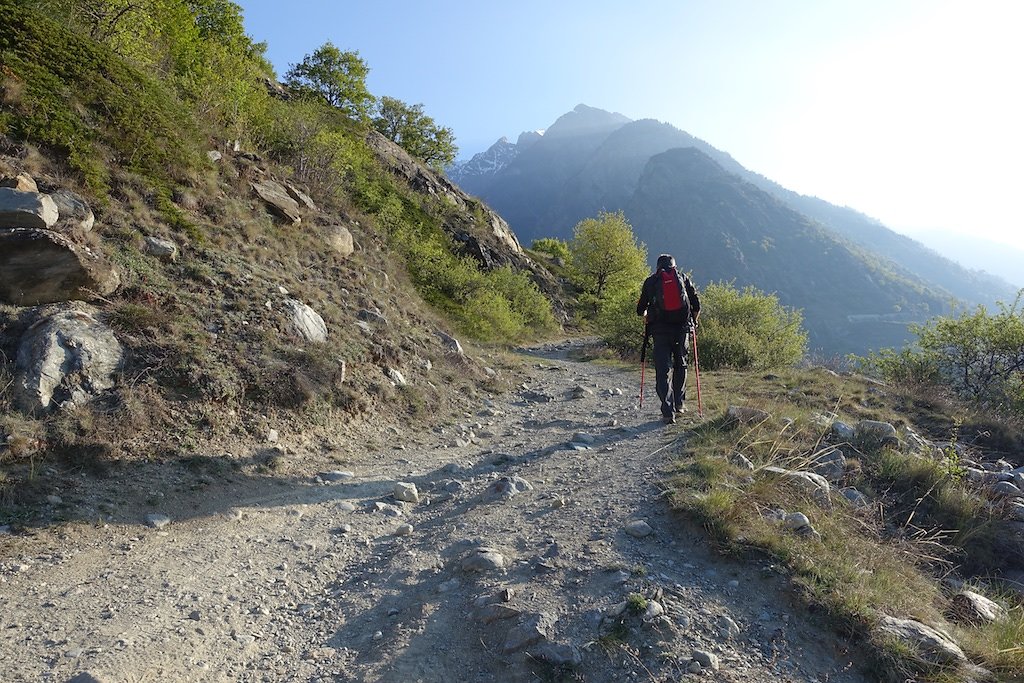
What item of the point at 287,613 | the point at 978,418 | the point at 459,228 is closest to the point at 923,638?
the point at 287,613

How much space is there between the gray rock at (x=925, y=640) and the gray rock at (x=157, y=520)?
5832mm

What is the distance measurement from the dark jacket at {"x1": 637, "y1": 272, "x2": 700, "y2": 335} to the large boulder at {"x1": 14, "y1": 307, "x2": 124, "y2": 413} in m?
7.24

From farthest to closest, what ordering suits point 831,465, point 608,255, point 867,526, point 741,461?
point 608,255
point 831,465
point 741,461
point 867,526

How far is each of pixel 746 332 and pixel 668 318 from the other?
1141 cm

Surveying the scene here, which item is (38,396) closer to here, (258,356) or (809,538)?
(258,356)

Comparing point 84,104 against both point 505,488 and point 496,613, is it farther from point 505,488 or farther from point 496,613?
point 496,613

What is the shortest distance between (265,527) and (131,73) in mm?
10660

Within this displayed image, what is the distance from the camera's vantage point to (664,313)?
809cm

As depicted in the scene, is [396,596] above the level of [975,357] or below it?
below

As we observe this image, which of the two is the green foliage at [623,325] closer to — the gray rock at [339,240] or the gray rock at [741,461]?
the gray rock at [339,240]

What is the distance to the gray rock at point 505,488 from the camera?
5.66 metres

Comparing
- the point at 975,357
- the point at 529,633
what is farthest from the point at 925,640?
the point at 975,357

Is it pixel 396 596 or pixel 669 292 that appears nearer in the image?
pixel 396 596

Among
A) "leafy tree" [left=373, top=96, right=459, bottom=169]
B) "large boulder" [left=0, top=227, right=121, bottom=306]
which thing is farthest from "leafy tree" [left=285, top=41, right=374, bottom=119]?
"large boulder" [left=0, top=227, right=121, bottom=306]
